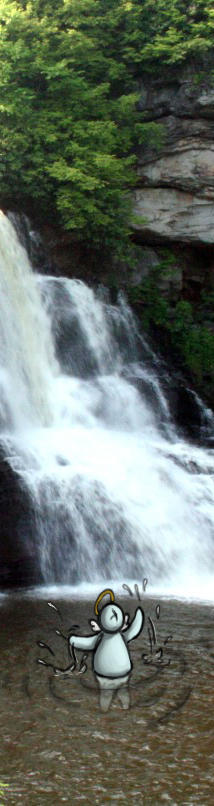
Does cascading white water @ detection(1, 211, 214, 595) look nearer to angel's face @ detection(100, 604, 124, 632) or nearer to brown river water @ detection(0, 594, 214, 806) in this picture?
brown river water @ detection(0, 594, 214, 806)

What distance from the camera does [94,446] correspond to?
9367 millimetres

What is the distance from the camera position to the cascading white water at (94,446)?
288 inches

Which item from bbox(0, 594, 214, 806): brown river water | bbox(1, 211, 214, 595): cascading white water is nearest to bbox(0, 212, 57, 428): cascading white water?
bbox(1, 211, 214, 595): cascading white water

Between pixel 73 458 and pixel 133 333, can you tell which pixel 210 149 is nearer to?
pixel 133 333

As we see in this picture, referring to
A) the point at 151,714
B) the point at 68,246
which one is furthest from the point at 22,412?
the point at 151,714

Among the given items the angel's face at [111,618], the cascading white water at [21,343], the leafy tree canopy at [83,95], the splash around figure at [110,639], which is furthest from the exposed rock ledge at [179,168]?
the angel's face at [111,618]

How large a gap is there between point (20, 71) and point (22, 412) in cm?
727

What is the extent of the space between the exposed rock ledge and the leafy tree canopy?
0.35 m

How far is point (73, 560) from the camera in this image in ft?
23.5

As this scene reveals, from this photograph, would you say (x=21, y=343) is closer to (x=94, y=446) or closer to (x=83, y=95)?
(x=94, y=446)

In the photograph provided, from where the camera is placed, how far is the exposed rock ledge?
46.9ft

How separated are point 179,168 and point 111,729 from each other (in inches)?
510

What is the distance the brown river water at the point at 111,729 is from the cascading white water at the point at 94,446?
235 cm

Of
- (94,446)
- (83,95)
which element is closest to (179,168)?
(83,95)
